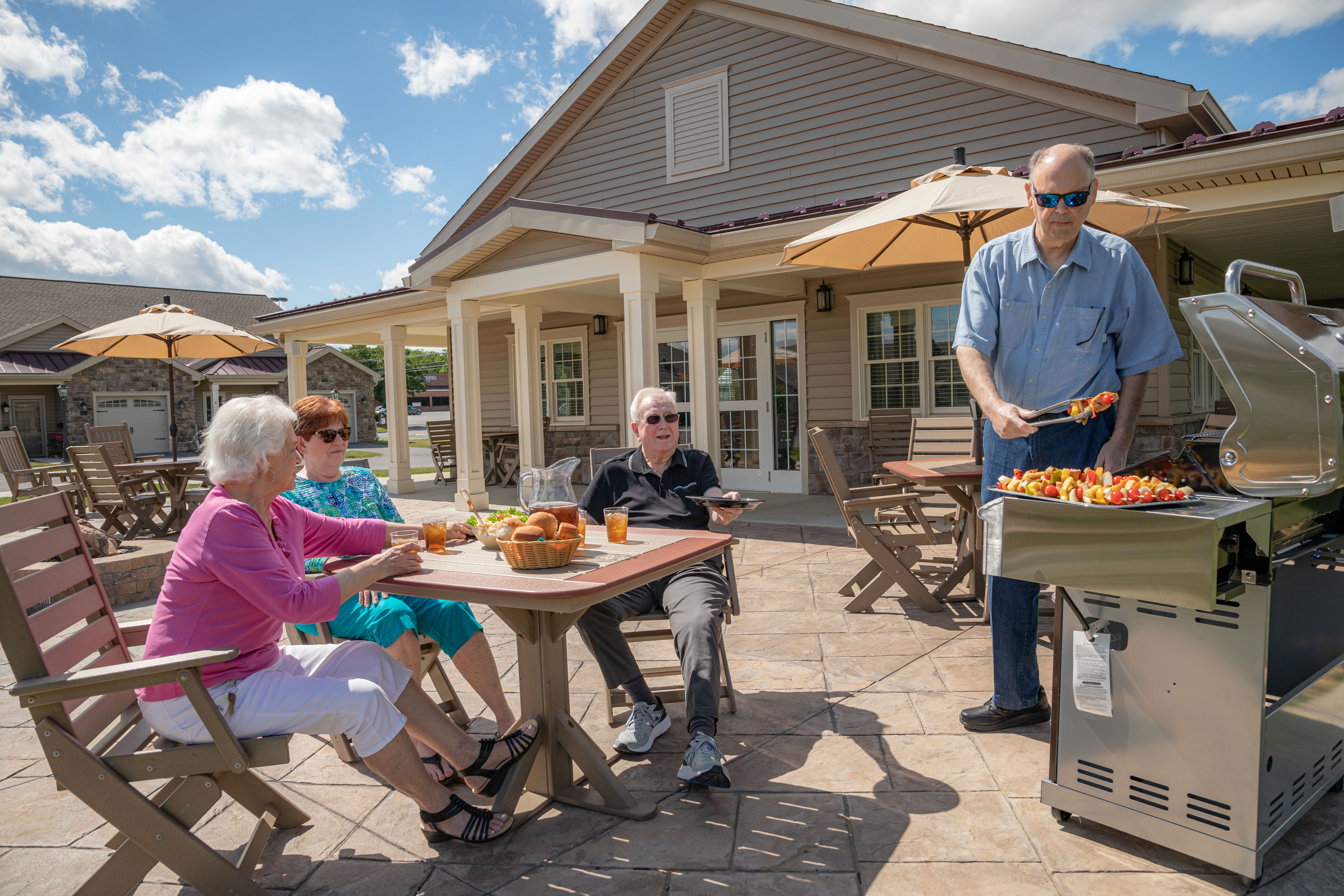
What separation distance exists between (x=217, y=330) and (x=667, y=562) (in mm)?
7934

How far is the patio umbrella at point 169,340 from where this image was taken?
809 cm

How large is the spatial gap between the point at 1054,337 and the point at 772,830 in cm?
170

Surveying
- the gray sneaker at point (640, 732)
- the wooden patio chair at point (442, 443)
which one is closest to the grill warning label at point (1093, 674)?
the gray sneaker at point (640, 732)

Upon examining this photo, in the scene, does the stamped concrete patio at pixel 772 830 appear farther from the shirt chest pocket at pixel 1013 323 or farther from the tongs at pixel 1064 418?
the shirt chest pocket at pixel 1013 323

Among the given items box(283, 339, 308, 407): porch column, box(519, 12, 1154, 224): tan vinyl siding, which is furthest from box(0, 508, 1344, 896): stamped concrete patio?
box(283, 339, 308, 407): porch column

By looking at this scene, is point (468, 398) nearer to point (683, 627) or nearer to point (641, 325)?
Result: point (641, 325)

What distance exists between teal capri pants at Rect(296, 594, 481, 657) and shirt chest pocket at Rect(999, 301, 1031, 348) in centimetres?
196

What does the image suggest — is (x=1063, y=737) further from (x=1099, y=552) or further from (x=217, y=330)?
(x=217, y=330)

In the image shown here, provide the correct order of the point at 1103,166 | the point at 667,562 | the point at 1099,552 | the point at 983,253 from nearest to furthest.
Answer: the point at 1099,552
the point at 667,562
the point at 983,253
the point at 1103,166

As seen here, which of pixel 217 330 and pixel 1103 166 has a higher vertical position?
pixel 1103 166

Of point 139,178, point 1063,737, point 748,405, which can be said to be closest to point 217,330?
point 748,405

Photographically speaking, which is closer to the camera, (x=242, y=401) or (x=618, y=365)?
(x=242, y=401)

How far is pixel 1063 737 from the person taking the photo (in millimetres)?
2068

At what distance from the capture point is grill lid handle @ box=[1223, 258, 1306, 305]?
6.24 feet
